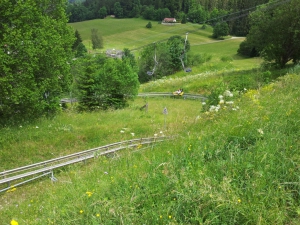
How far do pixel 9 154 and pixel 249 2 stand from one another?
334 feet

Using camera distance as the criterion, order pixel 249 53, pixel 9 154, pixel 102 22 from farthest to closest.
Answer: pixel 102 22
pixel 249 53
pixel 9 154

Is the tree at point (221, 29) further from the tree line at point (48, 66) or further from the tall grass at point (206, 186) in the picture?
the tall grass at point (206, 186)

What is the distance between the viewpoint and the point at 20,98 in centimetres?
1159

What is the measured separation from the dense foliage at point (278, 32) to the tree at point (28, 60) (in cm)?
2027

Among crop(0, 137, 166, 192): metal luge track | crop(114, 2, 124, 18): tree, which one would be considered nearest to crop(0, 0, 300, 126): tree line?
crop(0, 137, 166, 192): metal luge track

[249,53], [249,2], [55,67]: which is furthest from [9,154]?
[249,2]

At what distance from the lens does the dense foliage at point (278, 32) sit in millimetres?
24016

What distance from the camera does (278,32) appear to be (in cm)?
2530

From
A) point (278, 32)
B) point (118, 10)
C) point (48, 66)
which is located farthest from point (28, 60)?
point (118, 10)

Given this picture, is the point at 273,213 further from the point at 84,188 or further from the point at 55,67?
the point at 55,67

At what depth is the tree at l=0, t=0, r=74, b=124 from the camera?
36.7 ft

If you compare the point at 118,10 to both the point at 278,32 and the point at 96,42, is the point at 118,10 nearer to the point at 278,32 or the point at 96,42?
the point at 96,42

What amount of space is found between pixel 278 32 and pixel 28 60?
2429cm

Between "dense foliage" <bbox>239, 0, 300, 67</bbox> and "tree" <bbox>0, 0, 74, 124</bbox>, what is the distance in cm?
2027
